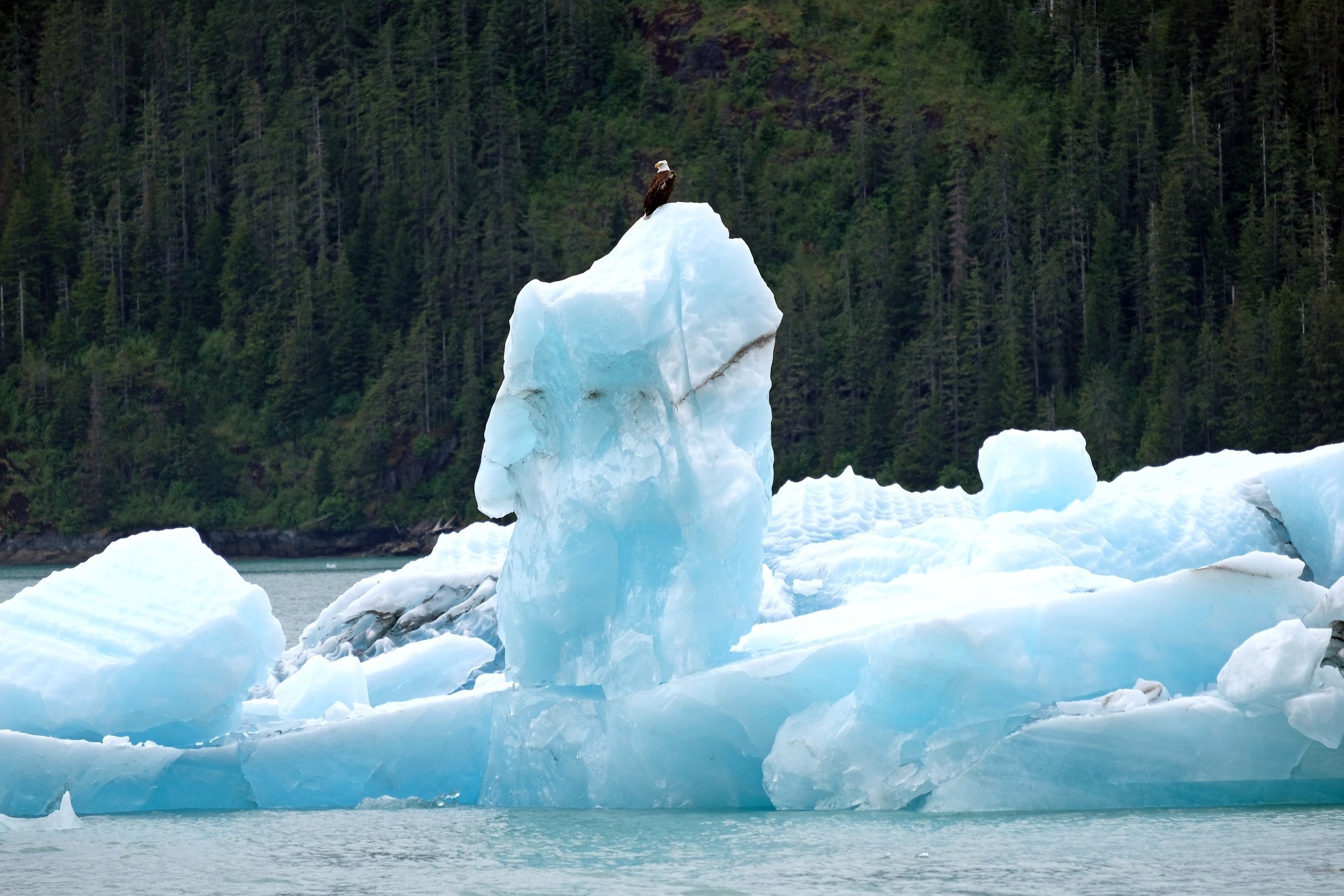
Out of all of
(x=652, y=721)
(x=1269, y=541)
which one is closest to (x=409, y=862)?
(x=652, y=721)

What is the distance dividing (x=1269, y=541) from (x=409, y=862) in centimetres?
1158

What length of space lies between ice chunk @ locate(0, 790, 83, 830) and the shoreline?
5861 centimetres

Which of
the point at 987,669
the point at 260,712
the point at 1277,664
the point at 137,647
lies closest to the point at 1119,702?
the point at 987,669

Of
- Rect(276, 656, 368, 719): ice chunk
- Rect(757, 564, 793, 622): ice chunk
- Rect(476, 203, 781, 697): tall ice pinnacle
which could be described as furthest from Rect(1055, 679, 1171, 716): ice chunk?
Rect(757, 564, 793, 622): ice chunk

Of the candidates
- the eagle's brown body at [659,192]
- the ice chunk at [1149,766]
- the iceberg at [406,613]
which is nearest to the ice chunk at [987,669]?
the ice chunk at [1149,766]

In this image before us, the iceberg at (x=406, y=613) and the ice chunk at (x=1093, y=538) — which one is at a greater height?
the ice chunk at (x=1093, y=538)

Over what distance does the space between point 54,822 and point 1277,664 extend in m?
8.05

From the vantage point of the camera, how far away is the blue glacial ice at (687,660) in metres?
11.5

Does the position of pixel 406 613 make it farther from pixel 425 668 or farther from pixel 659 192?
pixel 659 192

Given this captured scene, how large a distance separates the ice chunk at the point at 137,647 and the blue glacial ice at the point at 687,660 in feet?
0.10

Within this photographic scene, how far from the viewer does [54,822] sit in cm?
1229

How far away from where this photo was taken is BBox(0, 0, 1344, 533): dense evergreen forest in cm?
6681

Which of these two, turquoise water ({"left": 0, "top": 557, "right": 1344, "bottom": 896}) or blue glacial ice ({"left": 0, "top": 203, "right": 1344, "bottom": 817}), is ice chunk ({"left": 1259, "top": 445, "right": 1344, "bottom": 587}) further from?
turquoise water ({"left": 0, "top": 557, "right": 1344, "bottom": 896})

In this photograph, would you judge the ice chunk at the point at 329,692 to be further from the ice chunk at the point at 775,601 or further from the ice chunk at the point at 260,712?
the ice chunk at the point at 775,601
